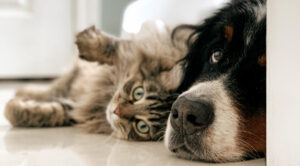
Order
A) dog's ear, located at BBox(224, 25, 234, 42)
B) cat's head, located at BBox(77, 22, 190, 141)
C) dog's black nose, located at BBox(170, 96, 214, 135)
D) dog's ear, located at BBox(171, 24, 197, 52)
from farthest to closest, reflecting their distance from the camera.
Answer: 1. dog's ear, located at BBox(171, 24, 197, 52)
2. cat's head, located at BBox(77, 22, 190, 141)
3. dog's ear, located at BBox(224, 25, 234, 42)
4. dog's black nose, located at BBox(170, 96, 214, 135)

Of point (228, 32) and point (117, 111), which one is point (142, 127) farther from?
point (228, 32)

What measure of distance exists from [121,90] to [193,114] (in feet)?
1.43

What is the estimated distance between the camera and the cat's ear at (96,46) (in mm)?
1362

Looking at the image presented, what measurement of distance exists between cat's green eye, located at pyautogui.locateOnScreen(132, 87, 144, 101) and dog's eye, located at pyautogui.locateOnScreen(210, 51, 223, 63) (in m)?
0.26

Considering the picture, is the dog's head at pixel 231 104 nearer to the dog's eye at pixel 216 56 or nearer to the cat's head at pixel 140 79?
the dog's eye at pixel 216 56

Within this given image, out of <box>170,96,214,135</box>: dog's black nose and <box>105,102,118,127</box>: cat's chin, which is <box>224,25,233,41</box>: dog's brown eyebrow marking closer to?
<box>170,96,214,135</box>: dog's black nose

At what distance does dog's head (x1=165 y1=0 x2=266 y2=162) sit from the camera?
2.70 feet

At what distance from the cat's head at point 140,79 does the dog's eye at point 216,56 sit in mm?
168

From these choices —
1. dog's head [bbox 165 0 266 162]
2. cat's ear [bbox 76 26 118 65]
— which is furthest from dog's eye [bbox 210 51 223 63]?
cat's ear [bbox 76 26 118 65]

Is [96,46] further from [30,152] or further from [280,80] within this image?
[280,80]

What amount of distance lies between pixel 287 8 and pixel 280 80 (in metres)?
0.12

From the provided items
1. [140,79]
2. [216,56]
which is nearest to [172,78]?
[140,79]

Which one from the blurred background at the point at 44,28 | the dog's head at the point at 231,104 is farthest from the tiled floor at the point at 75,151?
the blurred background at the point at 44,28

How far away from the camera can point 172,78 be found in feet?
3.89
